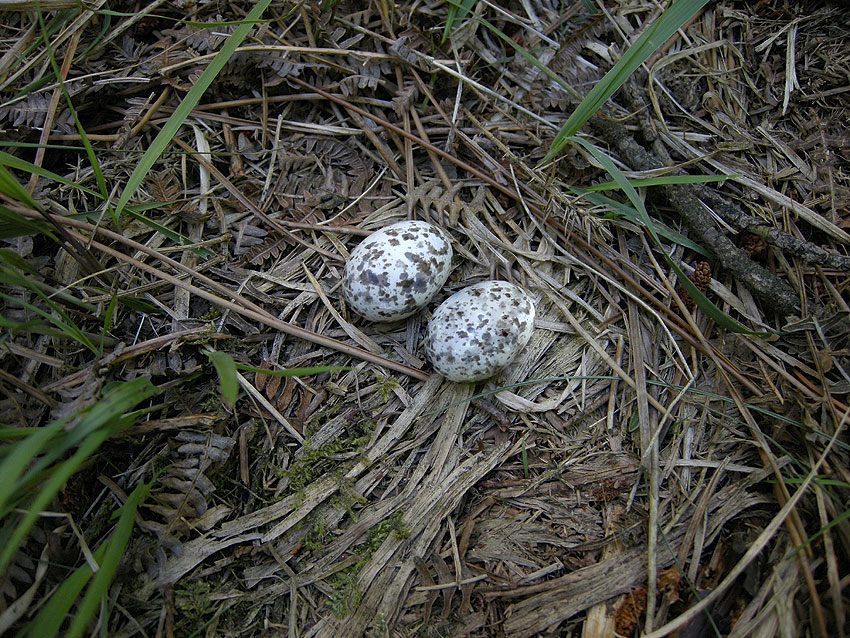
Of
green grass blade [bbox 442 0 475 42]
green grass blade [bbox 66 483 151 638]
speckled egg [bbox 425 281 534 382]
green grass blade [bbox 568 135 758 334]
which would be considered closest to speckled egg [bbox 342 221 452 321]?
speckled egg [bbox 425 281 534 382]

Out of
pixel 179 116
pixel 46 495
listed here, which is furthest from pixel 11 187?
pixel 46 495

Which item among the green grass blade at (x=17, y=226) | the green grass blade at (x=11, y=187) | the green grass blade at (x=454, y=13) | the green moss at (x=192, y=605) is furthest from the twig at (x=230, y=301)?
the green grass blade at (x=454, y=13)

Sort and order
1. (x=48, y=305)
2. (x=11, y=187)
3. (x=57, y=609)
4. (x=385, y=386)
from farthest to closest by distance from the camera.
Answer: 1. (x=385, y=386)
2. (x=48, y=305)
3. (x=11, y=187)
4. (x=57, y=609)

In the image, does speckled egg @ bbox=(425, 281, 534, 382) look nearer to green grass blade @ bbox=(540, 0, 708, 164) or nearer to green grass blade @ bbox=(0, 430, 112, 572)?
green grass blade @ bbox=(540, 0, 708, 164)

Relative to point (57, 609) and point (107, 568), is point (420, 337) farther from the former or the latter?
point (57, 609)

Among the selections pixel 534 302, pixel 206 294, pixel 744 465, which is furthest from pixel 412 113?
pixel 744 465

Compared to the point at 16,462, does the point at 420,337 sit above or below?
above

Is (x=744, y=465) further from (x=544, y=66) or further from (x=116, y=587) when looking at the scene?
(x=116, y=587)
